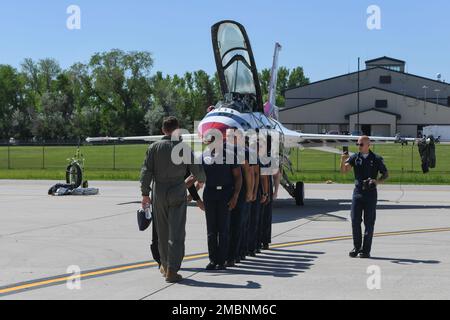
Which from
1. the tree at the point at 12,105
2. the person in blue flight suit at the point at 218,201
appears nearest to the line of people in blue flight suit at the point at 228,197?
the person in blue flight suit at the point at 218,201

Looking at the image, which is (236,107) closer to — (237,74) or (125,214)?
(237,74)

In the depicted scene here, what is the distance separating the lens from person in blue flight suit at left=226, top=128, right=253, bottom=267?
1008 cm

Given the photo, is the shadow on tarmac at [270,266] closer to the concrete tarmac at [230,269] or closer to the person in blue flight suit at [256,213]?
the concrete tarmac at [230,269]

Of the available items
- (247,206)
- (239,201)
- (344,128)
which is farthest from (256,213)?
(344,128)

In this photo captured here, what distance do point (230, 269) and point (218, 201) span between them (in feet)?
3.28

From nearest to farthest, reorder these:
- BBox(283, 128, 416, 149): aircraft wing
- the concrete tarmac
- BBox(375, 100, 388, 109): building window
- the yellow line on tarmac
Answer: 1. the concrete tarmac
2. the yellow line on tarmac
3. BBox(283, 128, 416, 149): aircraft wing
4. BBox(375, 100, 388, 109): building window

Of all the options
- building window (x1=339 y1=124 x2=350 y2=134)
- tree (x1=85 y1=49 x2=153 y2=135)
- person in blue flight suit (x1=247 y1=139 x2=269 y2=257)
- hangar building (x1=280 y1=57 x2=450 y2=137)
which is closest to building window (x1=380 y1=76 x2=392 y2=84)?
hangar building (x1=280 y1=57 x2=450 y2=137)

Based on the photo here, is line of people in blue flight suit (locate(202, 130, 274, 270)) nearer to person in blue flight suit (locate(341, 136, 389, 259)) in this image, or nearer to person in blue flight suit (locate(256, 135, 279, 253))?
person in blue flight suit (locate(256, 135, 279, 253))

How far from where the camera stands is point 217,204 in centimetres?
985

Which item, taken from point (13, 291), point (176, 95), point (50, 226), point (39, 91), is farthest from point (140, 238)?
point (39, 91)

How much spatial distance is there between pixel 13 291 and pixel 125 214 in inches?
372

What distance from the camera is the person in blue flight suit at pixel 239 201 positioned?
10078 mm

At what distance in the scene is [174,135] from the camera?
9.09 meters

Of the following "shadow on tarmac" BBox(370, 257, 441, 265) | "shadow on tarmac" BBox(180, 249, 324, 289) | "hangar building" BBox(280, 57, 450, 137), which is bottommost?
"shadow on tarmac" BBox(180, 249, 324, 289)
